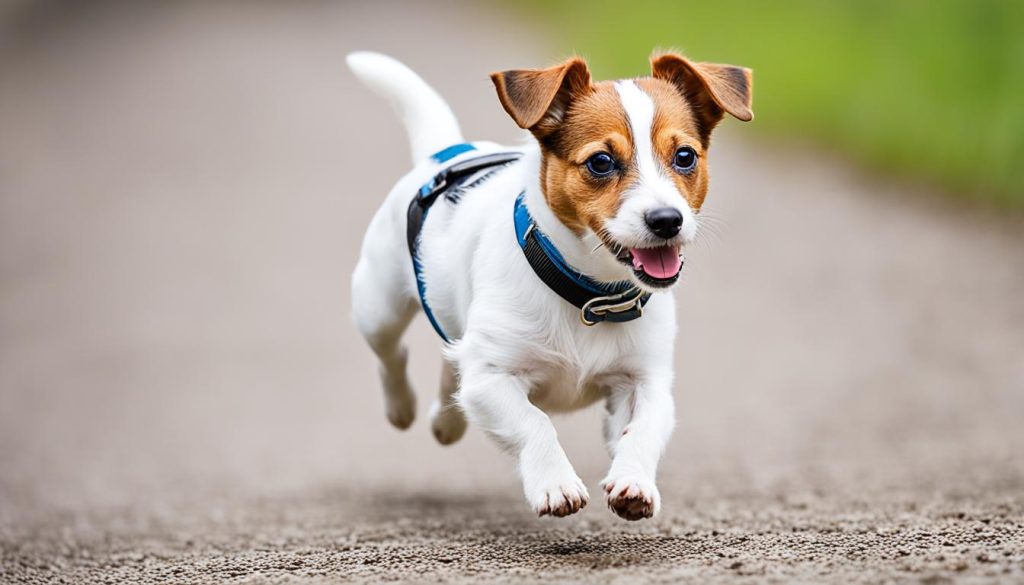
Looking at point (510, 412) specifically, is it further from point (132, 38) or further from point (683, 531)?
point (132, 38)

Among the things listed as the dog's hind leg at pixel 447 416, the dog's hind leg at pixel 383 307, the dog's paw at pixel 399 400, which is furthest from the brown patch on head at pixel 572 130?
the dog's paw at pixel 399 400

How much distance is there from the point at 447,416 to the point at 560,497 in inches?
68.0

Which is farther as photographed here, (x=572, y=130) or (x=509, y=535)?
(x=509, y=535)

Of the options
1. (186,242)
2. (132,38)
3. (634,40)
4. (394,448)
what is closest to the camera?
(394,448)

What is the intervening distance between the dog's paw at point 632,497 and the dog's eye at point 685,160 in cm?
101

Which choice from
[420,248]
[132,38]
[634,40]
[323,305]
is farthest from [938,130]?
[132,38]

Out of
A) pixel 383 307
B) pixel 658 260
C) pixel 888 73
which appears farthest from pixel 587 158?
pixel 888 73

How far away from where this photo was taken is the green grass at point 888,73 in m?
12.1

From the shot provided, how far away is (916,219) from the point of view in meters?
12.0

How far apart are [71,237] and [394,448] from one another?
7.06m

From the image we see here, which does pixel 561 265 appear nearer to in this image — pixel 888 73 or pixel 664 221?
pixel 664 221

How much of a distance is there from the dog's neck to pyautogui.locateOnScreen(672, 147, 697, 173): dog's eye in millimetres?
353

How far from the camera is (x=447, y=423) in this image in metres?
5.47

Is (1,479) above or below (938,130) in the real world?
below
